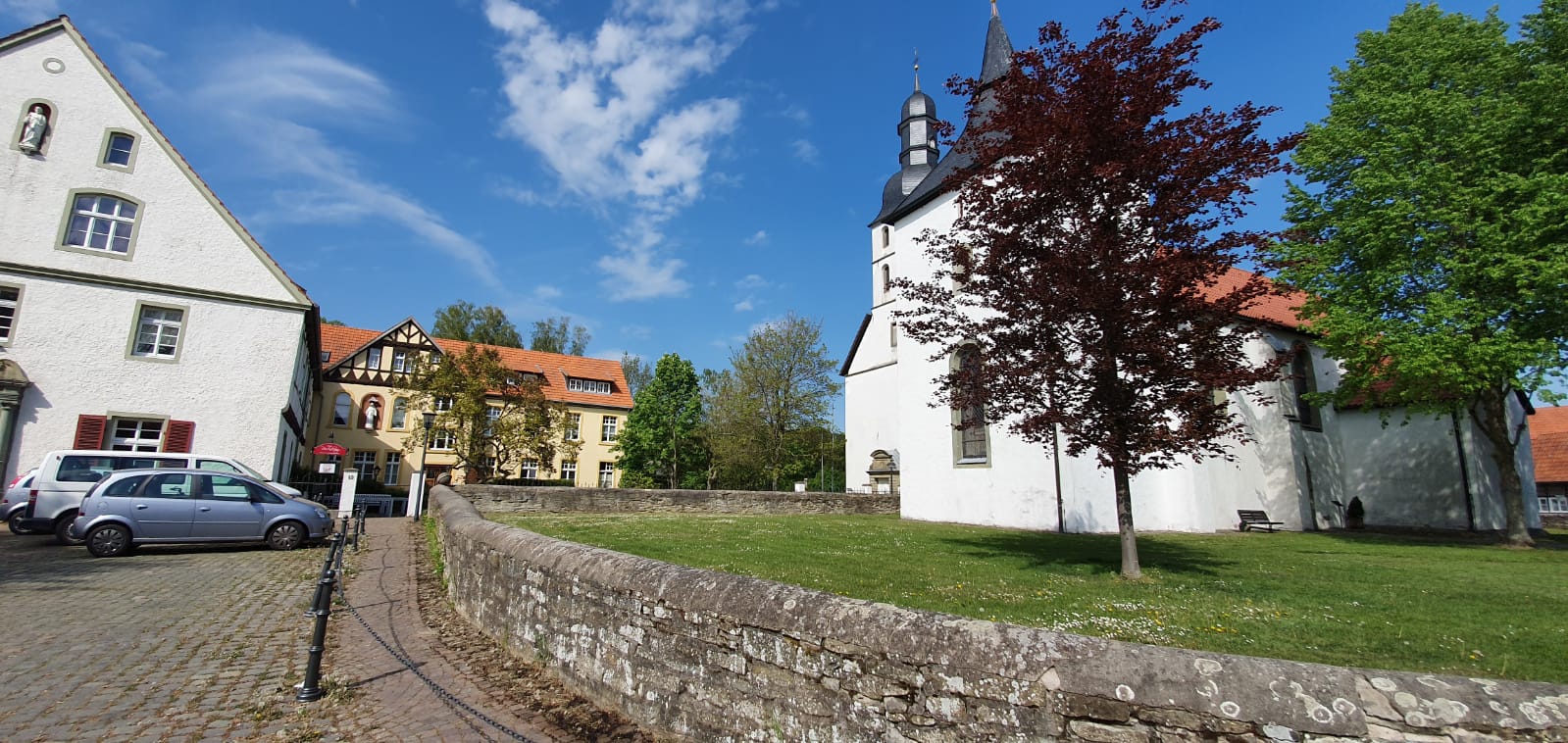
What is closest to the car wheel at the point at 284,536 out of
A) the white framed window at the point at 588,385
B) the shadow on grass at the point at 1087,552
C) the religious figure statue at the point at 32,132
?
the shadow on grass at the point at 1087,552

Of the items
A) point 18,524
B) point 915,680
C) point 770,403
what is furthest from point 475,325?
point 915,680

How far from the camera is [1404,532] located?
20641 mm

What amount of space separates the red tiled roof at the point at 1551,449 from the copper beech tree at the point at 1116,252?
36691mm

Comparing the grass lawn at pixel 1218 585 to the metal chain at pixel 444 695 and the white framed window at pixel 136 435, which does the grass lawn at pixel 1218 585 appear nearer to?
the metal chain at pixel 444 695

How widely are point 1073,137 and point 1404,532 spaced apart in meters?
21.5

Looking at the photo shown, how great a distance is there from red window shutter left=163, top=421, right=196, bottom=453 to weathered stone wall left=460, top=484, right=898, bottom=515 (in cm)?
752

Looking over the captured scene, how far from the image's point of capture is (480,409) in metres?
26.2

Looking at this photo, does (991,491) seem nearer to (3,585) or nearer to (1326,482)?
(1326,482)

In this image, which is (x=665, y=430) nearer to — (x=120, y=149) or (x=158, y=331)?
(x=158, y=331)

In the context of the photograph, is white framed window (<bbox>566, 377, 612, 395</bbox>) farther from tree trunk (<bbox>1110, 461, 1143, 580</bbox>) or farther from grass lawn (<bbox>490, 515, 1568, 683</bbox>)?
tree trunk (<bbox>1110, 461, 1143, 580</bbox>)

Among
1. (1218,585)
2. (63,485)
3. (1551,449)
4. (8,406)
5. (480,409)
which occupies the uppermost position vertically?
(480,409)

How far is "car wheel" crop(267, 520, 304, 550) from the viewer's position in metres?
12.5

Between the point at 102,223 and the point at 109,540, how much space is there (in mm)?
12941

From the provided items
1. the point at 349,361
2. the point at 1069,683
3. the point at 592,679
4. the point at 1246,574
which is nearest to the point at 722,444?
the point at 349,361
